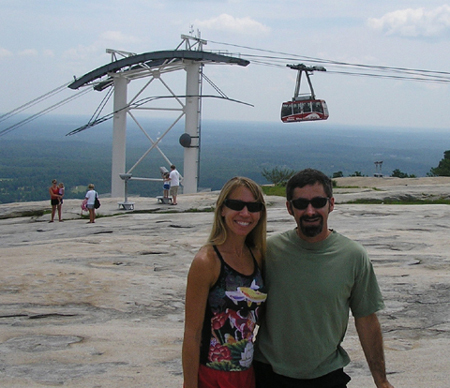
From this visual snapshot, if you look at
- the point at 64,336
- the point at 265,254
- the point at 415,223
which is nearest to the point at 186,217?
the point at 415,223

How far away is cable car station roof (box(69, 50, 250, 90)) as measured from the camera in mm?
34156

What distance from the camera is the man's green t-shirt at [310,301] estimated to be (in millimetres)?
3953

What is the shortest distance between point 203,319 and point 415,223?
13.5 metres

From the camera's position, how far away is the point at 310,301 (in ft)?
13.0

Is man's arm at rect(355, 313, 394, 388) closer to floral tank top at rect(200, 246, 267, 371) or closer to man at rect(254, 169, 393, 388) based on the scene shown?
man at rect(254, 169, 393, 388)

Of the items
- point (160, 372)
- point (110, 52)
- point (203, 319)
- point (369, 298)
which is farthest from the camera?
point (110, 52)

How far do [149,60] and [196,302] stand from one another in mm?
34067

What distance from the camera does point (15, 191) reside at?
4906 inches

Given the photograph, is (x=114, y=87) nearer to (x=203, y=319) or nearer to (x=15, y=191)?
(x=203, y=319)

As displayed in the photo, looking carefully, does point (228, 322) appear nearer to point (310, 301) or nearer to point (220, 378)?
point (220, 378)

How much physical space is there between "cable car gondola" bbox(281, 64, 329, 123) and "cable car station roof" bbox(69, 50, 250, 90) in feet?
25.1

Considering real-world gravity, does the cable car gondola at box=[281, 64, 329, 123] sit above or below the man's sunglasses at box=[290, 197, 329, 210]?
above

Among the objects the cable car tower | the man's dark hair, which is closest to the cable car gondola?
the cable car tower

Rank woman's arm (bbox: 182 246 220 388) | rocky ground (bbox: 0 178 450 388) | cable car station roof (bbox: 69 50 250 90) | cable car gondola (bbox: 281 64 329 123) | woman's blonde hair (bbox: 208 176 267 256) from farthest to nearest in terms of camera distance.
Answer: cable car station roof (bbox: 69 50 250 90)
cable car gondola (bbox: 281 64 329 123)
rocky ground (bbox: 0 178 450 388)
woman's blonde hair (bbox: 208 176 267 256)
woman's arm (bbox: 182 246 220 388)
